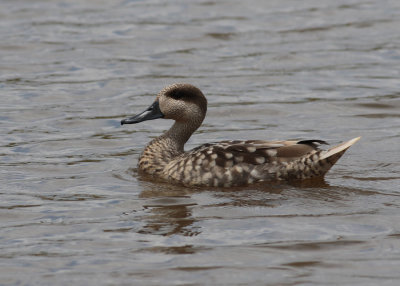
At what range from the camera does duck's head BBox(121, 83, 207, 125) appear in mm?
11312

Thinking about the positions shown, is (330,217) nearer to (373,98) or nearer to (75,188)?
(75,188)

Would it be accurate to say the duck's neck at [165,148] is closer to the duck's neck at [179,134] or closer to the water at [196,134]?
the duck's neck at [179,134]

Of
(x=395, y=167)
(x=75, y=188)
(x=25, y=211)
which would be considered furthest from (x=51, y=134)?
(x=395, y=167)

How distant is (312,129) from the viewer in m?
13.2

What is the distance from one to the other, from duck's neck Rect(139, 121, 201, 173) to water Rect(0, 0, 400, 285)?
0.22 m

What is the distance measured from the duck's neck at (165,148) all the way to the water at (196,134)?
0.71 ft

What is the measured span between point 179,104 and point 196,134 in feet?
6.17

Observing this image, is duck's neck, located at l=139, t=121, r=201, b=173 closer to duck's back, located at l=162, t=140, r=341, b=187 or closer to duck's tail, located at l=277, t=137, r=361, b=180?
duck's back, located at l=162, t=140, r=341, b=187

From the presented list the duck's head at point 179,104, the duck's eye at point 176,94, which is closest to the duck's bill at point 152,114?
the duck's head at point 179,104

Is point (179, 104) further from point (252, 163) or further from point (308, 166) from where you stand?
point (308, 166)

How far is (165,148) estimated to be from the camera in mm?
11391

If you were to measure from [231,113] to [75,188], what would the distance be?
4097mm

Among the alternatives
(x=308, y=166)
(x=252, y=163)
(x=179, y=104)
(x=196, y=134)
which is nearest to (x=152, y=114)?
(x=179, y=104)

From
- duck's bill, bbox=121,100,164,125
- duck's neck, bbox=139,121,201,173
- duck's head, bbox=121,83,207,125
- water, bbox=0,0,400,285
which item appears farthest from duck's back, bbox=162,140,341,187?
duck's bill, bbox=121,100,164,125
